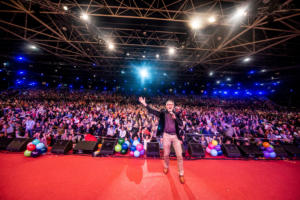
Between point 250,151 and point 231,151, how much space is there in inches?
25.8

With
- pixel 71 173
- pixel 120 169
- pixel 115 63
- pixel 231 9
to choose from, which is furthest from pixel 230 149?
pixel 115 63

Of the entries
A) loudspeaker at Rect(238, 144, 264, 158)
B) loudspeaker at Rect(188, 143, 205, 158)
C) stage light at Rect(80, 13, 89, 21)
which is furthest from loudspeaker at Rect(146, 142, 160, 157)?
stage light at Rect(80, 13, 89, 21)

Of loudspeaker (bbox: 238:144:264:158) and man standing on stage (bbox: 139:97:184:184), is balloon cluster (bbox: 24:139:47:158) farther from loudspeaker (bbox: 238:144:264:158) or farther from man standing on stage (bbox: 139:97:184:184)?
loudspeaker (bbox: 238:144:264:158)

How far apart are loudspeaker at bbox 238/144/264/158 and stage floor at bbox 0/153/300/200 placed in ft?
1.17

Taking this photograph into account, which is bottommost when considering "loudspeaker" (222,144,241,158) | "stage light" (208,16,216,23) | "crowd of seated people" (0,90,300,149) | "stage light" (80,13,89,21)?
"loudspeaker" (222,144,241,158)

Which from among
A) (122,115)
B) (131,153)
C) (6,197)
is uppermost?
(122,115)

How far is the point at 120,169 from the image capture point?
9.90ft

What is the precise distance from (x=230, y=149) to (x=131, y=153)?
3701 millimetres

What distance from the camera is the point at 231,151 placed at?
159 inches

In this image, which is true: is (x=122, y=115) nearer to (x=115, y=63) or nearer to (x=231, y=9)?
(x=115, y=63)

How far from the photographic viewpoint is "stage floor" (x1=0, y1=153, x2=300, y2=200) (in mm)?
2213

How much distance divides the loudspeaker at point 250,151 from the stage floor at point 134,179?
36cm

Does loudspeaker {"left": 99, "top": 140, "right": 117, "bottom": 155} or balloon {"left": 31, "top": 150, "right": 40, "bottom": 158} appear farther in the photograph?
loudspeaker {"left": 99, "top": 140, "right": 117, "bottom": 155}

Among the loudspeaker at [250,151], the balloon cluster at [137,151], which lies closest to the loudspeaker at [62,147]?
the balloon cluster at [137,151]
